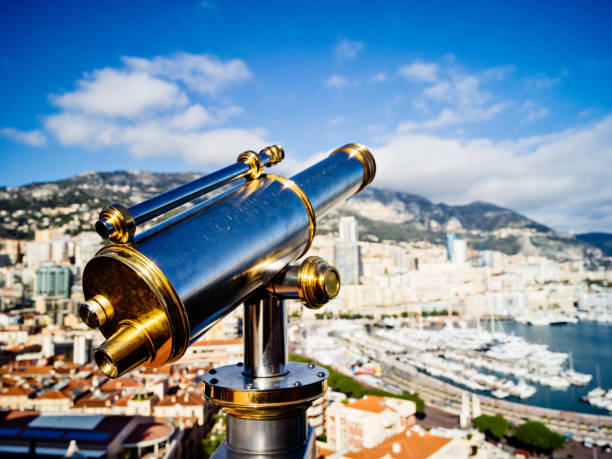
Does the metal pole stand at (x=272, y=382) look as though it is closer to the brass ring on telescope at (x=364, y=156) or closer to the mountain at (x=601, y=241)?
the brass ring on telescope at (x=364, y=156)

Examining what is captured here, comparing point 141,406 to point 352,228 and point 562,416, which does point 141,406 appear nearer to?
point 562,416

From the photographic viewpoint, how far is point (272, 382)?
2.48 feet

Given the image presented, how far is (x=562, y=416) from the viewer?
15.0 metres

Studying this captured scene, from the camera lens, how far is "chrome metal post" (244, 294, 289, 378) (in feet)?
2.58

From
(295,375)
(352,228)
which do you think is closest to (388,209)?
(352,228)

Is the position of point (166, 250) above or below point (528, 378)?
above

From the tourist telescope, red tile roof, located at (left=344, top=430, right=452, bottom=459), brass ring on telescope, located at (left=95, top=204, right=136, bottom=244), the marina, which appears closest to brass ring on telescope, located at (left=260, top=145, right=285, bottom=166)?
the tourist telescope

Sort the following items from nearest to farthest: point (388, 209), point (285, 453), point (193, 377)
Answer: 1. point (285, 453)
2. point (193, 377)
3. point (388, 209)

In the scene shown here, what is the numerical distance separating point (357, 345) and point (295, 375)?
2840 centimetres

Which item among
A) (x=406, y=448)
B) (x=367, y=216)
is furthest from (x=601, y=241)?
(x=406, y=448)

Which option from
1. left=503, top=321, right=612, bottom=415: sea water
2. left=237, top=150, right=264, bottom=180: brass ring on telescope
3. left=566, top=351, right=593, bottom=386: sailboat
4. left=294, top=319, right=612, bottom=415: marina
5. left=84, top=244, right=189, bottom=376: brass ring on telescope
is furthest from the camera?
left=566, top=351, right=593, bottom=386: sailboat

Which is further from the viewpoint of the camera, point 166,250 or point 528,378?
point 528,378

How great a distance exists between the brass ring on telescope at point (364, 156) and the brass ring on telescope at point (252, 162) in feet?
1.06

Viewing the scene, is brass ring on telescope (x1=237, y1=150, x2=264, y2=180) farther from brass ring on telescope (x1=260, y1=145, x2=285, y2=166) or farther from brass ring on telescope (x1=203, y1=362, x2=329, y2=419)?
brass ring on telescope (x1=203, y1=362, x2=329, y2=419)
